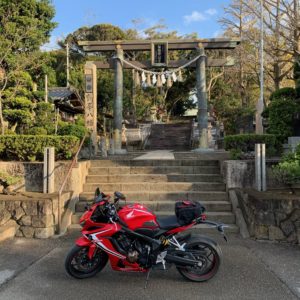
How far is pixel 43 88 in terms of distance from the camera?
19.4 m

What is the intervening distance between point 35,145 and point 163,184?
3241 mm

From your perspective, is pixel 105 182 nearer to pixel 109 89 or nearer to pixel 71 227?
pixel 71 227

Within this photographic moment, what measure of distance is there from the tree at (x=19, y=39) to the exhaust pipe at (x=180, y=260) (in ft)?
34.4

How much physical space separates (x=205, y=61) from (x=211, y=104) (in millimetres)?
21086

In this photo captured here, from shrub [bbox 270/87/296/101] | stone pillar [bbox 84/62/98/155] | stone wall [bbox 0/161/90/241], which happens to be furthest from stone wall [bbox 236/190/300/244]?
stone pillar [bbox 84/62/98/155]

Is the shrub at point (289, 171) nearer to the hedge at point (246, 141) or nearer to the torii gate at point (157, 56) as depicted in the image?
the hedge at point (246, 141)

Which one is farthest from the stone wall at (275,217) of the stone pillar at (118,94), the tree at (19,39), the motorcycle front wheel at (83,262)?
the tree at (19,39)

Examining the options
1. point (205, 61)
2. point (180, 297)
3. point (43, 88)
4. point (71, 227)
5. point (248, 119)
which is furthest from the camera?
point (248, 119)

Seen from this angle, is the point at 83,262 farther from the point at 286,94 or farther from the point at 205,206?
the point at 286,94

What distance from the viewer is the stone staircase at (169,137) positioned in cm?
2411

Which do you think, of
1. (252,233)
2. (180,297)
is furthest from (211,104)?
(180,297)

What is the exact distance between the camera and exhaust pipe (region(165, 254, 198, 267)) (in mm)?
4344

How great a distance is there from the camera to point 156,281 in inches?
174

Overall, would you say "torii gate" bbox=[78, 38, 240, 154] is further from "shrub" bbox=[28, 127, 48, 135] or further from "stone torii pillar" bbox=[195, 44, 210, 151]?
"shrub" bbox=[28, 127, 48, 135]
